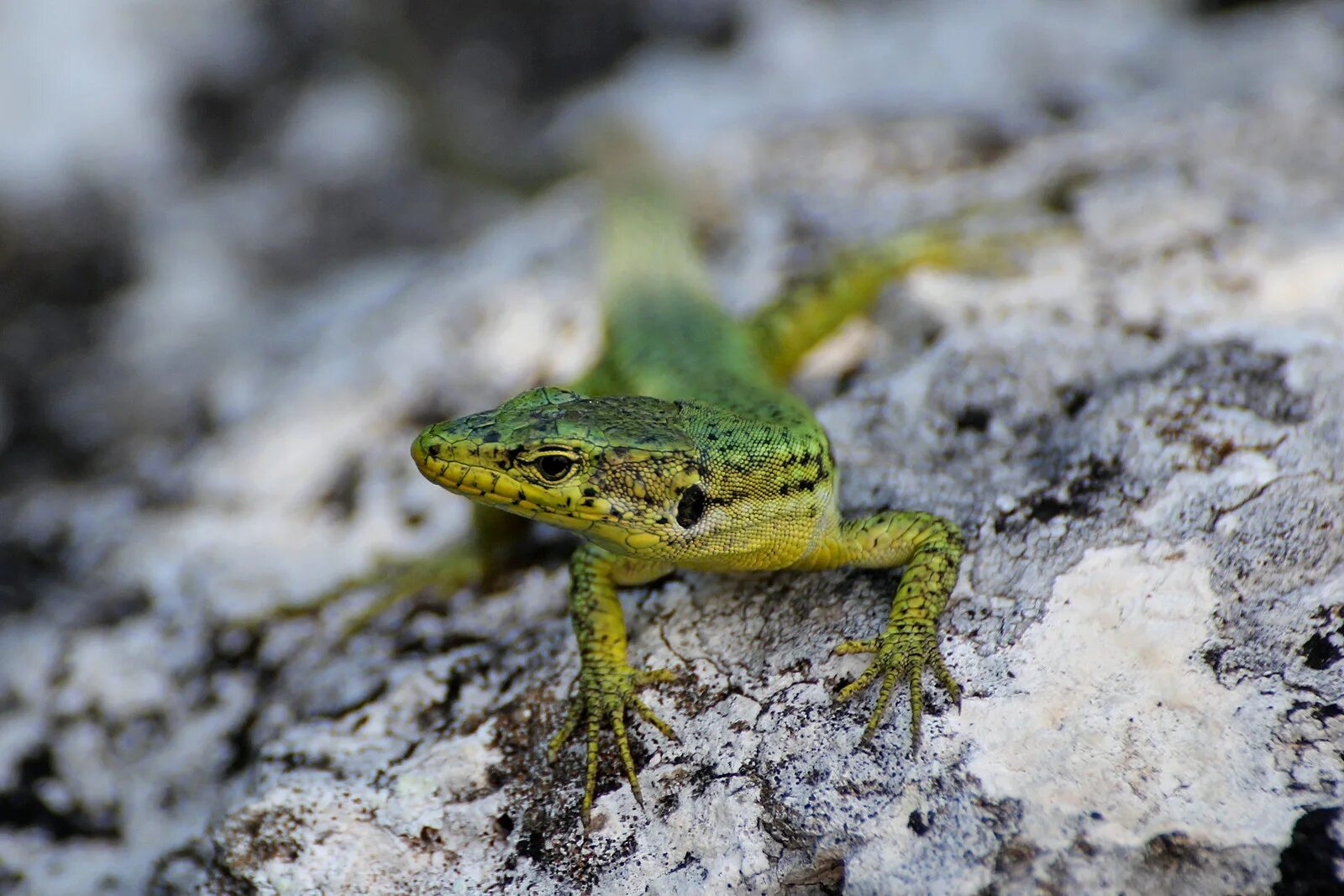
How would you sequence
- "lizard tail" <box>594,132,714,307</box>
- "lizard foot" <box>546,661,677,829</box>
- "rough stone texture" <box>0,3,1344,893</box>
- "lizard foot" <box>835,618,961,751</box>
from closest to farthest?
1. "rough stone texture" <box>0,3,1344,893</box>
2. "lizard foot" <box>835,618,961,751</box>
3. "lizard foot" <box>546,661,677,829</box>
4. "lizard tail" <box>594,132,714,307</box>

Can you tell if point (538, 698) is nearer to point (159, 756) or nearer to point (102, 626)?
point (159, 756)

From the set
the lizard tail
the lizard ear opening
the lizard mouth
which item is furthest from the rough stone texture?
the lizard mouth

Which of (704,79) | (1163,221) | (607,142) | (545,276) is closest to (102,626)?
(545,276)

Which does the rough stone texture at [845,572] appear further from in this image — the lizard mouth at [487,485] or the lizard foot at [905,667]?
the lizard mouth at [487,485]

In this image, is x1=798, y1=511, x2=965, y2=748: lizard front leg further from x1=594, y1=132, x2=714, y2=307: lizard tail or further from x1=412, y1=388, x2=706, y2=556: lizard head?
x1=594, y1=132, x2=714, y2=307: lizard tail

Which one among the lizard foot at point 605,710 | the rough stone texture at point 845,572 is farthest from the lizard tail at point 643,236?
the lizard foot at point 605,710

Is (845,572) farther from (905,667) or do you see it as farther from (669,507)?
(669,507)
